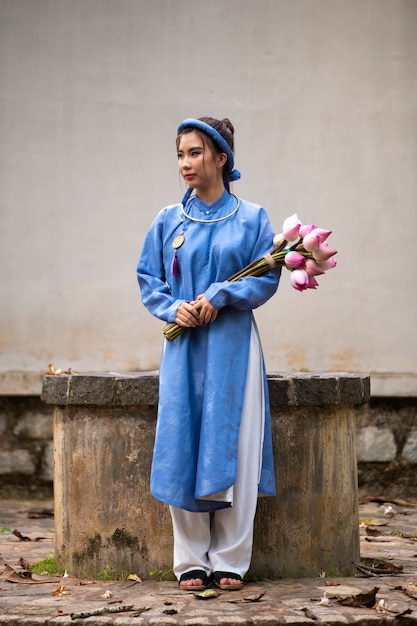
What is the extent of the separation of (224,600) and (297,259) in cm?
128

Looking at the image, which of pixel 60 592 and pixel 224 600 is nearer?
pixel 224 600

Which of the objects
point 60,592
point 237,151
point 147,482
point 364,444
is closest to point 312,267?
point 147,482

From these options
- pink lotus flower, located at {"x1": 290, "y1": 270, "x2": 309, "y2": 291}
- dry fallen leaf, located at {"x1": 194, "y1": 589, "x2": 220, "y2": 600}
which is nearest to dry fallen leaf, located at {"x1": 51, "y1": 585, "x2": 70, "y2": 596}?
dry fallen leaf, located at {"x1": 194, "y1": 589, "x2": 220, "y2": 600}

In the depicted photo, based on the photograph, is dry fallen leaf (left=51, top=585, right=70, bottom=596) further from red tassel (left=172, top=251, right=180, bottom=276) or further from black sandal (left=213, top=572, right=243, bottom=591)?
red tassel (left=172, top=251, right=180, bottom=276)

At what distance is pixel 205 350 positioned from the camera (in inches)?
159

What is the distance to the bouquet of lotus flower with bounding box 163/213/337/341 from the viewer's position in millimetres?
4004

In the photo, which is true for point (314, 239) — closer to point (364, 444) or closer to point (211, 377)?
point (211, 377)

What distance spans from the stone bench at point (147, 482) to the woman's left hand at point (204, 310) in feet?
1.53

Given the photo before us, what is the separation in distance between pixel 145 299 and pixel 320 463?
99 cm

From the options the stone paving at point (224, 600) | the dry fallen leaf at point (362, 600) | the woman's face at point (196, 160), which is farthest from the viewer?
the woman's face at point (196, 160)

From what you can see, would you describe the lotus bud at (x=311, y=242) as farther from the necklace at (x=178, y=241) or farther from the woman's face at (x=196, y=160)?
the woman's face at (x=196, y=160)

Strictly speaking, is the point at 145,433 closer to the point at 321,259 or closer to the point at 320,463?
the point at 320,463

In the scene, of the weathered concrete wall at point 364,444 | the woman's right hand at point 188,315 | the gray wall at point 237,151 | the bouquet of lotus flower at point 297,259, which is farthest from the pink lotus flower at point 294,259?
the weathered concrete wall at point 364,444

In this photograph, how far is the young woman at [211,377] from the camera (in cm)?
392
